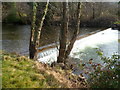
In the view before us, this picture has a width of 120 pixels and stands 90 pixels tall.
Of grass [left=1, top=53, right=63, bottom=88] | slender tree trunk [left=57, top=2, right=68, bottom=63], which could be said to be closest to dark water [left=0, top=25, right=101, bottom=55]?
slender tree trunk [left=57, top=2, right=68, bottom=63]

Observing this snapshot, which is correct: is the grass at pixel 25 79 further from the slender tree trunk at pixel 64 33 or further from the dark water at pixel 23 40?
the dark water at pixel 23 40

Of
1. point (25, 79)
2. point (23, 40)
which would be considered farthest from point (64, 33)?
point (23, 40)

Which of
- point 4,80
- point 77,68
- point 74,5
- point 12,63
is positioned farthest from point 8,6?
point 4,80

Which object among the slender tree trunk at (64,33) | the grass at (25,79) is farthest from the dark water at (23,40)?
the grass at (25,79)

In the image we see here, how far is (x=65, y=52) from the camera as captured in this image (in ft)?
24.5

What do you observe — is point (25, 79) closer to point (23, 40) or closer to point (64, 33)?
point (64, 33)

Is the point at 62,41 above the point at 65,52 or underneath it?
above

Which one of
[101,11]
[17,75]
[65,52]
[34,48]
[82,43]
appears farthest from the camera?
[101,11]

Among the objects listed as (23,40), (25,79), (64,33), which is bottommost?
(23,40)

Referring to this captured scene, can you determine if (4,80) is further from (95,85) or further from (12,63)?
(95,85)

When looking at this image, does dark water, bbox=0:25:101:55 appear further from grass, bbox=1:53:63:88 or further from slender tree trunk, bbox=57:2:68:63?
grass, bbox=1:53:63:88

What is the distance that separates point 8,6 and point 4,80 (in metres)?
16.1

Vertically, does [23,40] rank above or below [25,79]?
below

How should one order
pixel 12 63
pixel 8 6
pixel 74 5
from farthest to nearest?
pixel 8 6 < pixel 74 5 < pixel 12 63
